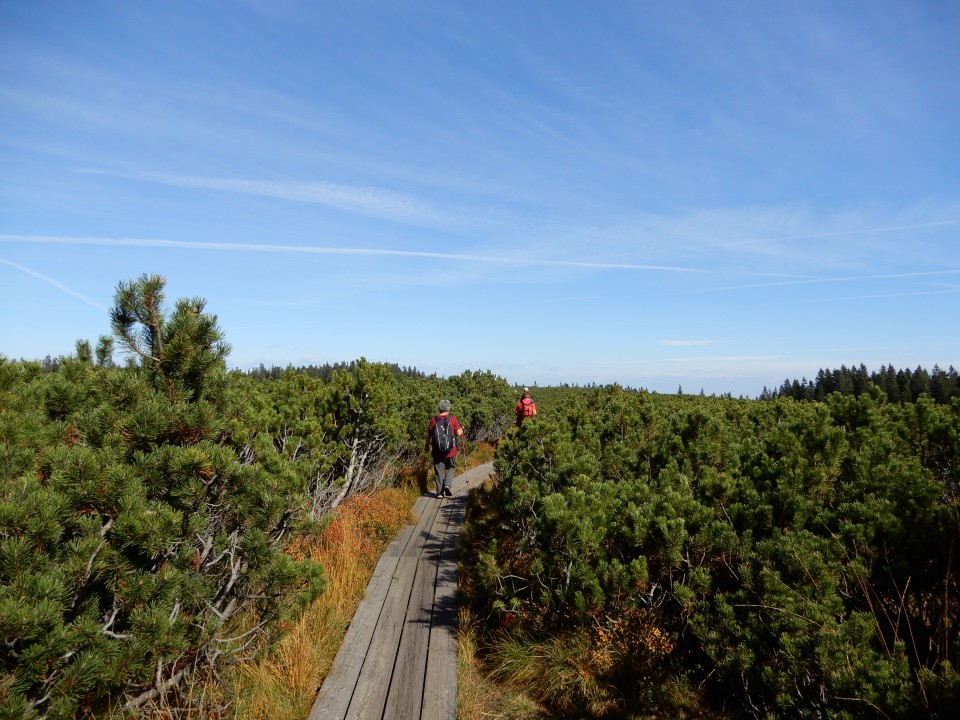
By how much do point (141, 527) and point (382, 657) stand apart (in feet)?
9.19

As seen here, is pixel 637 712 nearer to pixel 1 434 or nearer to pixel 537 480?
pixel 537 480

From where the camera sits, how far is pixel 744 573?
327cm

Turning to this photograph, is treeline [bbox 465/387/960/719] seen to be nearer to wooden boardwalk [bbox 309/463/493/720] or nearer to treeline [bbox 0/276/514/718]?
wooden boardwalk [bbox 309/463/493/720]

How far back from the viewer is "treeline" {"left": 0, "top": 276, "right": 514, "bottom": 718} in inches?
90.4

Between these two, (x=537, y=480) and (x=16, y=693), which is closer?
(x=16, y=693)

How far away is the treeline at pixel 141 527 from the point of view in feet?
7.53

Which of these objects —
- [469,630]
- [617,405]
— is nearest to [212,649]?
[469,630]

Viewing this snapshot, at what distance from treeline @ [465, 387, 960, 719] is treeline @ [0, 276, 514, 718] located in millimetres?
2225

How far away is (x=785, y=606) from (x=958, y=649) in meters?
0.71

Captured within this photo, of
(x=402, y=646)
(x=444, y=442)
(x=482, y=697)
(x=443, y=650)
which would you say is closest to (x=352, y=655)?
(x=402, y=646)

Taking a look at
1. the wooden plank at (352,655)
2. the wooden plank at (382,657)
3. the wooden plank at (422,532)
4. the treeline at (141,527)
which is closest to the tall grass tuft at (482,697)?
the wooden plank at (382,657)

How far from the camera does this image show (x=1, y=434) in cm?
316

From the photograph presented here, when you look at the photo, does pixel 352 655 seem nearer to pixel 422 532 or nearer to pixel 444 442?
pixel 422 532

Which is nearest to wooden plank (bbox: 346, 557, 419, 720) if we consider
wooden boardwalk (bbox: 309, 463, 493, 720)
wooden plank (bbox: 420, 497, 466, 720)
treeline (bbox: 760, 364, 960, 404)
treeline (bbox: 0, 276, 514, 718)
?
wooden boardwalk (bbox: 309, 463, 493, 720)
